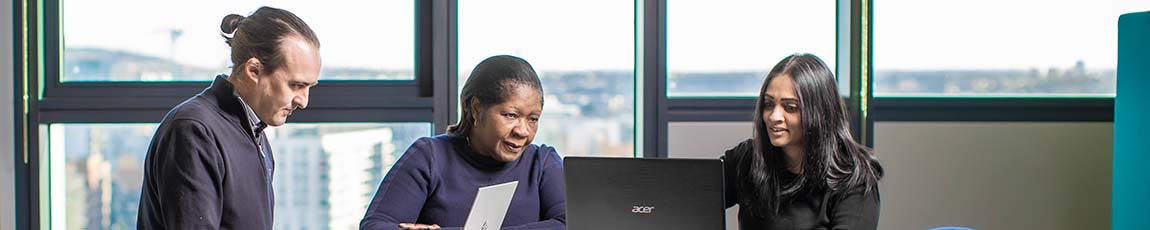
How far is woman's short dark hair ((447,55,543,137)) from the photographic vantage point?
241 cm

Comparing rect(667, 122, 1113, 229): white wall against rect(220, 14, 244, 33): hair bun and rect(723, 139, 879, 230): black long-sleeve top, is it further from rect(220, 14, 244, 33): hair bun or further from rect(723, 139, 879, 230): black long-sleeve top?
rect(220, 14, 244, 33): hair bun

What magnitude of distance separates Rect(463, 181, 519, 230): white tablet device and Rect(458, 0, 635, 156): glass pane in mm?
1699

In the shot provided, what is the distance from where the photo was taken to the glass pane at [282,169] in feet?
12.8

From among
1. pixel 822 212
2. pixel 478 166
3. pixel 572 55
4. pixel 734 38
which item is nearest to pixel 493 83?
pixel 478 166

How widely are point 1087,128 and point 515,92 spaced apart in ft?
8.32

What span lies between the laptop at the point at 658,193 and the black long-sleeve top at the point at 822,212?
396 mm

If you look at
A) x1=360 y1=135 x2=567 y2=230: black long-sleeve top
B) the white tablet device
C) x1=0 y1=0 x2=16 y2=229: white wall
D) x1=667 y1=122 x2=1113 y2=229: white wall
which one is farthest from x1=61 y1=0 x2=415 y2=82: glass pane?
the white tablet device

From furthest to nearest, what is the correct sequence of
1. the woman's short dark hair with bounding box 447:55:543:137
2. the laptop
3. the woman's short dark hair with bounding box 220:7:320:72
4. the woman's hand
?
the woman's short dark hair with bounding box 447:55:543:137, the woman's hand, the laptop, the woman's short dark hair with bounding box 220:7:320:72

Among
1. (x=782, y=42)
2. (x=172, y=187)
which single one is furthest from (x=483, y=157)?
(x=782, y=42)

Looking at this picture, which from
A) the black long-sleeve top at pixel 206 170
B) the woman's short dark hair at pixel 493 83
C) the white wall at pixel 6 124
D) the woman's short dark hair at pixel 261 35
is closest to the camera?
the black long-sleeve top at pixel 206 170

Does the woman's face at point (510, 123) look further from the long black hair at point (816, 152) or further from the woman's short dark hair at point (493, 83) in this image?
the long black hair at point (816, 152)

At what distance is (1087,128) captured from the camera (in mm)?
3881

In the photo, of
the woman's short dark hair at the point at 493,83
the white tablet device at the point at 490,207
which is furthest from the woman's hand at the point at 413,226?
the woman's short dark hair at the point at 493,83

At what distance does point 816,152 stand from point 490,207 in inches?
30.6
